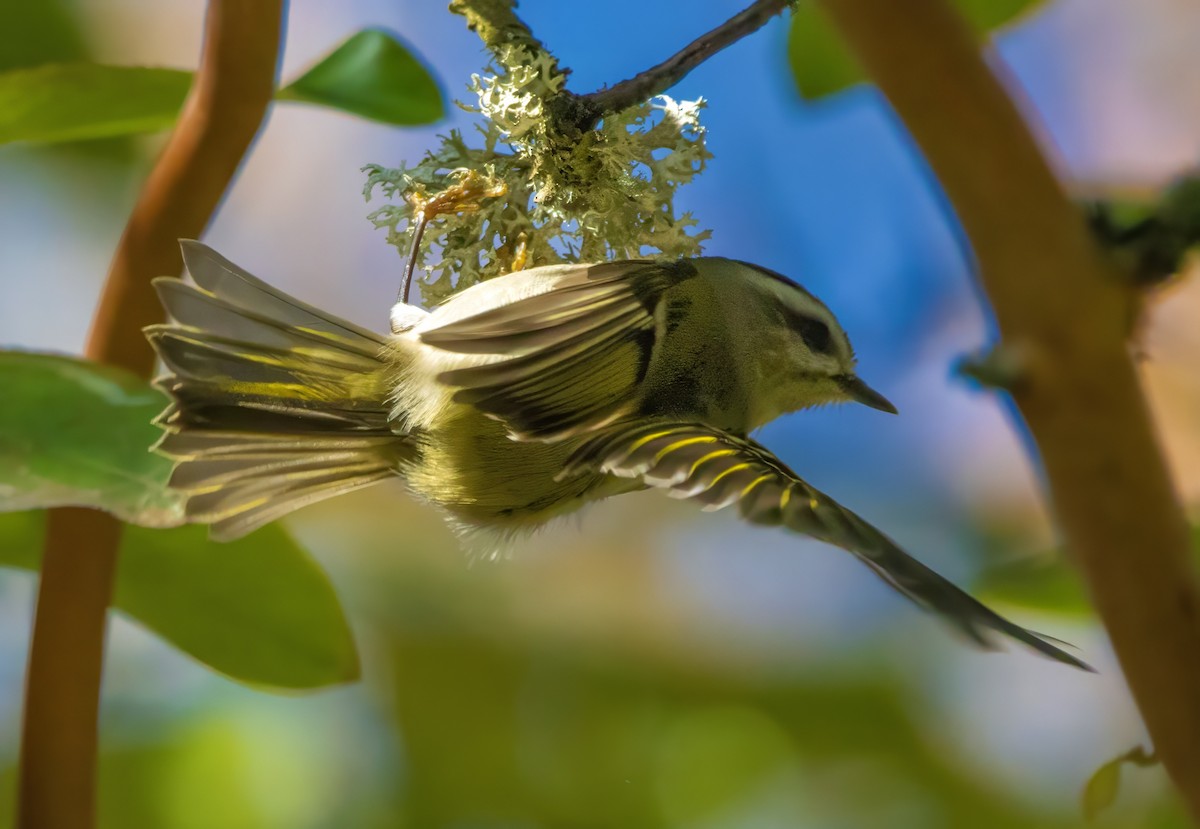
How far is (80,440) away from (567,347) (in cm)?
25

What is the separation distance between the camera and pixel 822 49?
0.75 m

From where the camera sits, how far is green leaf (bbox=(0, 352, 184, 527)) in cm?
50

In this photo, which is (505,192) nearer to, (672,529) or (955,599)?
(955,599)

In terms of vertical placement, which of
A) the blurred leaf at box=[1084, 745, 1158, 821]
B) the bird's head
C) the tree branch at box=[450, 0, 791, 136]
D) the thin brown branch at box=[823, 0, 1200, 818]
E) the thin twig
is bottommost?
the blurred leaf at box=[1084, 745, 1158, 821]

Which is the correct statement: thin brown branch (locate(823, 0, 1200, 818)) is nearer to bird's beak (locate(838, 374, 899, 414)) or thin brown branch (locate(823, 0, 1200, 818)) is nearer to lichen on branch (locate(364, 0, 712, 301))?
lichen on branch (locate(364, 0, 712, 301))

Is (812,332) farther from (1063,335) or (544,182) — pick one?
(1063,335)

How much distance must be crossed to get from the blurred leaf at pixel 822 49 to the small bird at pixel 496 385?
137mm

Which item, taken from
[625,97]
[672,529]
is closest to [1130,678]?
[625,97]

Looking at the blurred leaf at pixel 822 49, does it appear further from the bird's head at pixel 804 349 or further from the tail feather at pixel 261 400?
the tail feather at pixel 261 400

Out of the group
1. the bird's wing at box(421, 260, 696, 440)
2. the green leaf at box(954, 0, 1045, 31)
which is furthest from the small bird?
the green leaf at box(954, 0, 1045, 31)

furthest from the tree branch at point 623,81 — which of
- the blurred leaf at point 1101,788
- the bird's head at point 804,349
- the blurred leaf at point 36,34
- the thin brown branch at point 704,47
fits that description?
the blurred leaf at point 36,34

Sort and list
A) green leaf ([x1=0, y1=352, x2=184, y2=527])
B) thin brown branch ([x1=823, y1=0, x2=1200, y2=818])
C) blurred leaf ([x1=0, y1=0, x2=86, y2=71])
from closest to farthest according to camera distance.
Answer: thin brown branch ([x1=823, y1=0, x2=1200, y2=818])
green leaf ([x1=0, y1=352, x2=184, y2=527])
blurred leaf ([x1=0, y1=0, x2=86, y2=71])

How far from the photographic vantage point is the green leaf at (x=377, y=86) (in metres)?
0.77

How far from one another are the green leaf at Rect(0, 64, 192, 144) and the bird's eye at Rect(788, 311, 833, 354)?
1.49 feet
